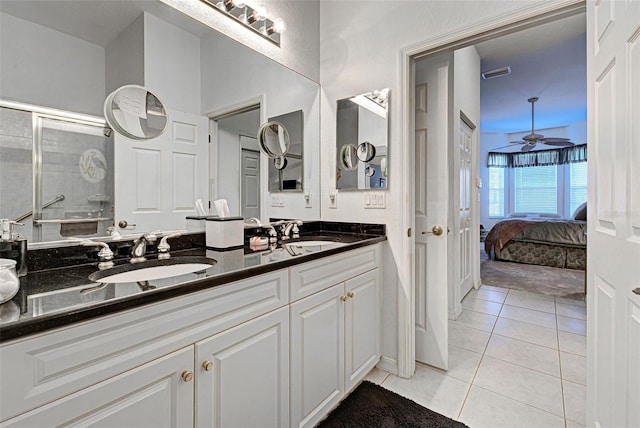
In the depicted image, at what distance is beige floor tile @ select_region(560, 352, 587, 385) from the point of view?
6.40 ft

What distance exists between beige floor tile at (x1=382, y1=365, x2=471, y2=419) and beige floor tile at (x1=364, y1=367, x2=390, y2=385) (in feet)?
0.10

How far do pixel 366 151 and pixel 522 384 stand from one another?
1.74 m

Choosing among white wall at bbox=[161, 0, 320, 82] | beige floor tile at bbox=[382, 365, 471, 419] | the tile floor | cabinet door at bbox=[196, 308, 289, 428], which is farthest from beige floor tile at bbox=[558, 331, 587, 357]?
white wall at bbox=[161, 0, 320, 82]

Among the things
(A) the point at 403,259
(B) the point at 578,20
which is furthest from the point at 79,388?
(B) the point at 578,20

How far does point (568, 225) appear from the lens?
479 centimetres

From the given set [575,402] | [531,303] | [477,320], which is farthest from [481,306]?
[575,402]

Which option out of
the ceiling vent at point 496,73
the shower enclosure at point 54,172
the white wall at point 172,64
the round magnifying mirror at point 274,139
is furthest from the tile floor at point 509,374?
the ceiling vent at point 496,73

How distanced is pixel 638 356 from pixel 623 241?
0.34m

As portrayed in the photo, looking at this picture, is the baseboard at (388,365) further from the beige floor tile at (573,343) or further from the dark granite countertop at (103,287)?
the beige floor tile at (573,343)

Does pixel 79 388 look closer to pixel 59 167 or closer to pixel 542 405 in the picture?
pixel 59 167

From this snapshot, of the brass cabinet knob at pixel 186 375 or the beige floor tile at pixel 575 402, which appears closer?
the brass cabinet knob at pixel 186 375

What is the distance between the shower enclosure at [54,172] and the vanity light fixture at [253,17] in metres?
0.93

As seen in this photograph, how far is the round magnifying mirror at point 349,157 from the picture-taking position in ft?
7.14

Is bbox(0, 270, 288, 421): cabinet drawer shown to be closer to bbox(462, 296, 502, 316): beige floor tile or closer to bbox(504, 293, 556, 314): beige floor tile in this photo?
bbox(462, 296, 502, 316): beige floor tile
